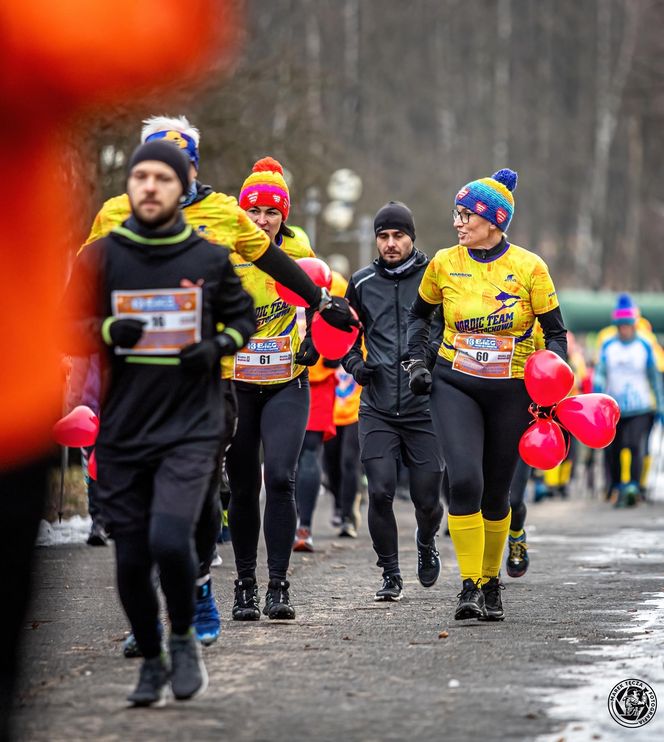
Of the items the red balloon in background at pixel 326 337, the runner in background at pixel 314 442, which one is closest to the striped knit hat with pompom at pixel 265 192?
the red balloon in background at pixel 326 337

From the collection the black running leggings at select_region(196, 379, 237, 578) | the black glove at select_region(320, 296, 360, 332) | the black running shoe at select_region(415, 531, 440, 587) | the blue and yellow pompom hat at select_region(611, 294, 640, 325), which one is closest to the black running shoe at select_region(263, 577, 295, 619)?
the black running leggings at select_region(196, 379, 237, 578)

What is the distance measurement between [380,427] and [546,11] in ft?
185

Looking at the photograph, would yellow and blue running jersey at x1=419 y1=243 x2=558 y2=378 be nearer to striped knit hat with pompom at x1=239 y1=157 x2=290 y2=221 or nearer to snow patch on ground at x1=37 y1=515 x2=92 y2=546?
striped knit hat with pompom at x1=239 y1=157 x2=290 y2=221

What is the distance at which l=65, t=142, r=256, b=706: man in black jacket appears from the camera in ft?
19.9

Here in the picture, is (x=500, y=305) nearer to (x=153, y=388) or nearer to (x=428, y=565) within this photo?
(x=428, y=565)

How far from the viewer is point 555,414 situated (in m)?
8.74

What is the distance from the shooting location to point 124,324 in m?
6.05

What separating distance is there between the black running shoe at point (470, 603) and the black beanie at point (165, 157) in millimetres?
2862

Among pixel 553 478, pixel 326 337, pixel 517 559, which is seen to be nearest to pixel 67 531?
pixel 517 559

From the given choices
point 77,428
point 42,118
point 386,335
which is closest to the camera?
point 42,118

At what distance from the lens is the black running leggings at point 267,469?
8305 mm

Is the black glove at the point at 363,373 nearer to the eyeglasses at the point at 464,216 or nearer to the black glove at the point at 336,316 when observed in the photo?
the eyeglasses at the point at 464,216

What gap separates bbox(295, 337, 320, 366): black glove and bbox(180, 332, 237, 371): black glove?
223cm

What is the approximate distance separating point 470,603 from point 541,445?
84 centimetres
